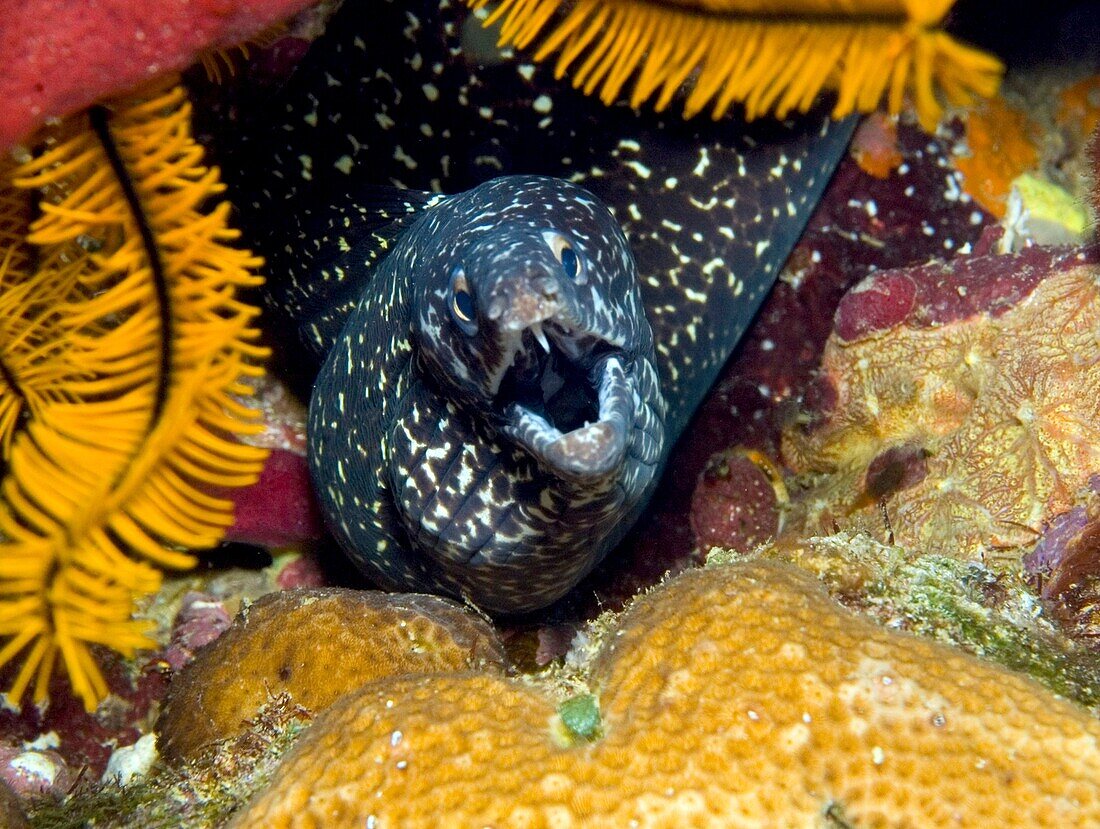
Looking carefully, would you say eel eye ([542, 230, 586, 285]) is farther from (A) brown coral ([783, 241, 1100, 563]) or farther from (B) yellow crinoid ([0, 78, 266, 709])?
(A) brown coral ([783, 241, 1100, 563])

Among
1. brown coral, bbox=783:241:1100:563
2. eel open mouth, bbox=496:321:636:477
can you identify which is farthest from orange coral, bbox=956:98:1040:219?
eel open mouth, bbox=496:321:636:477

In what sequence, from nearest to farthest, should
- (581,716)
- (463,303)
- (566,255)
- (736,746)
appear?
(736,746)
(581,716)
(463,303)
(566,255)

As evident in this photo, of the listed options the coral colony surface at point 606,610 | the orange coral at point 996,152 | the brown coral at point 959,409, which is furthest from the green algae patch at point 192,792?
the orange coral at point 996,152

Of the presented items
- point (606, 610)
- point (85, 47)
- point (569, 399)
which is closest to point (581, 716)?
point (606, 610)

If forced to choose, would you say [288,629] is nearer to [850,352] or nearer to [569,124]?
[569,124]

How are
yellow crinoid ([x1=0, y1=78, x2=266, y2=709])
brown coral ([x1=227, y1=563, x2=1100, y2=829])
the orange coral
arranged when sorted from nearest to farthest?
brown coral ([x1=227, y1=563, x2=1100, y2=829]), yellow crinoid ([x1=0, y1=78, x2=266, y2=709]), the orange coral

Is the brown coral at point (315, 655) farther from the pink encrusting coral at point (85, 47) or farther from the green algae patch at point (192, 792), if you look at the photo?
the pink encrusting coral at point (85, 47)

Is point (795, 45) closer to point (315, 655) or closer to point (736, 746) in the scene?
point (736, 746)

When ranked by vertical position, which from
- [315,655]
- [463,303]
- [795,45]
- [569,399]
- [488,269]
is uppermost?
[795,45]
